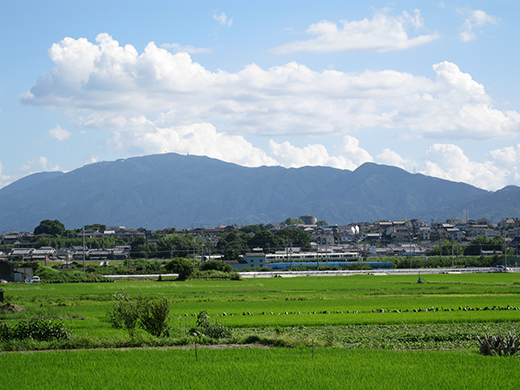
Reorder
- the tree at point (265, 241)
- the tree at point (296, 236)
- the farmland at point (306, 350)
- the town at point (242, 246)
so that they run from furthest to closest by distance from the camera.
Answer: the tree at point (296, 236), the tree at point (265, 241), the town at point (242, 246), the farmland at point (306, 350)

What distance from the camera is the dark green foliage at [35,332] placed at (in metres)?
18.2

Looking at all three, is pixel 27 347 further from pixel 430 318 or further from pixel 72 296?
pixel 72 296

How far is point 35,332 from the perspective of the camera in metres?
18.2

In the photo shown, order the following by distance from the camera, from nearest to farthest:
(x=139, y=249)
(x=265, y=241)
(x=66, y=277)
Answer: (x=66, y=277), (x=139, y=249), (x=265, y=241)

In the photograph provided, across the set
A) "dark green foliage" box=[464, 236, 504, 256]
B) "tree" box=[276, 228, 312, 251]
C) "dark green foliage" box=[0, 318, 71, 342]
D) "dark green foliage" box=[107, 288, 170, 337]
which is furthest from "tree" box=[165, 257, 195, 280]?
"tree" box=[276, 228, 312, 251]

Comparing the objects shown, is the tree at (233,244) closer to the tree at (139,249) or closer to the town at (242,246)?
the town at (242,246)

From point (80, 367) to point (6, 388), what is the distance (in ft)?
7.06

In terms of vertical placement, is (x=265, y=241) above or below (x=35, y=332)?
below

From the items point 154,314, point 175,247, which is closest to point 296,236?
point 175,247

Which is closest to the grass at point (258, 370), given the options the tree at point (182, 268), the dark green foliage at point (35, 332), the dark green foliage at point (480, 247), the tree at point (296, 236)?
the dark green foliage at point (35, 332)

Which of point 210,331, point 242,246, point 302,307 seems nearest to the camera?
point 210,331

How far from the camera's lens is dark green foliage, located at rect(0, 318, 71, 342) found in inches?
A: 715

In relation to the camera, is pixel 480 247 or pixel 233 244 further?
pixel 233 244

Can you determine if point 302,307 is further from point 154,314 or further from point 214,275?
point 214,275
